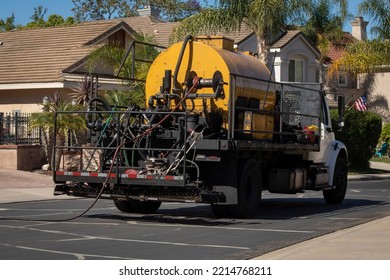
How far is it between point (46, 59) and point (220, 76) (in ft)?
71.4

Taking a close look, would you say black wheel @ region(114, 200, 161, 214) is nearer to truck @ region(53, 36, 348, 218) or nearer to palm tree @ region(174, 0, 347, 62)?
truck @ region(53, 36, 348, 218)

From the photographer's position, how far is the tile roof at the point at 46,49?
35.0 meters

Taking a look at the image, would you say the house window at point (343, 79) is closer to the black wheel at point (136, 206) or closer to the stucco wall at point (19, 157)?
the stucco wall at point (19, 157)

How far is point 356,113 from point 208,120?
2227cm

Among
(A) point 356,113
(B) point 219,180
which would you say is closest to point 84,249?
(B) point 219,180

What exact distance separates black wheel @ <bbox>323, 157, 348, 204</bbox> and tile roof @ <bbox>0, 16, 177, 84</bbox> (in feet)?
52.9

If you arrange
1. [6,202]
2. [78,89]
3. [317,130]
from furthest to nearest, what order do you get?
1. [78,89]
2. [6,202]
3. [317,130]

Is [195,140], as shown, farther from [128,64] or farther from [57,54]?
[57,54]

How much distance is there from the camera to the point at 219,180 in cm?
1548

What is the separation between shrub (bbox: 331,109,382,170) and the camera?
36.5 metres

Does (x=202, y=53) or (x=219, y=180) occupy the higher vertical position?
(x=202, y=53)

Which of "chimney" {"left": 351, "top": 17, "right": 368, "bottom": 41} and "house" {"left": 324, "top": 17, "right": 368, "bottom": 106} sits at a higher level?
"chimney" {"left": 351, "top": 17, "right": 368, "bottom": 41}

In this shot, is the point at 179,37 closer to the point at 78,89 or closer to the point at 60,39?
the point at 78,89

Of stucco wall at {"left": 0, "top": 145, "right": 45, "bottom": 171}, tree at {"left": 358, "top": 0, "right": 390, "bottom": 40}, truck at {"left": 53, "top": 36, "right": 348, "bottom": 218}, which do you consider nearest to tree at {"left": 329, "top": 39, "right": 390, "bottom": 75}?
tree at {"left": 358, "top": 0, "right": 390, "bottom": 40}
